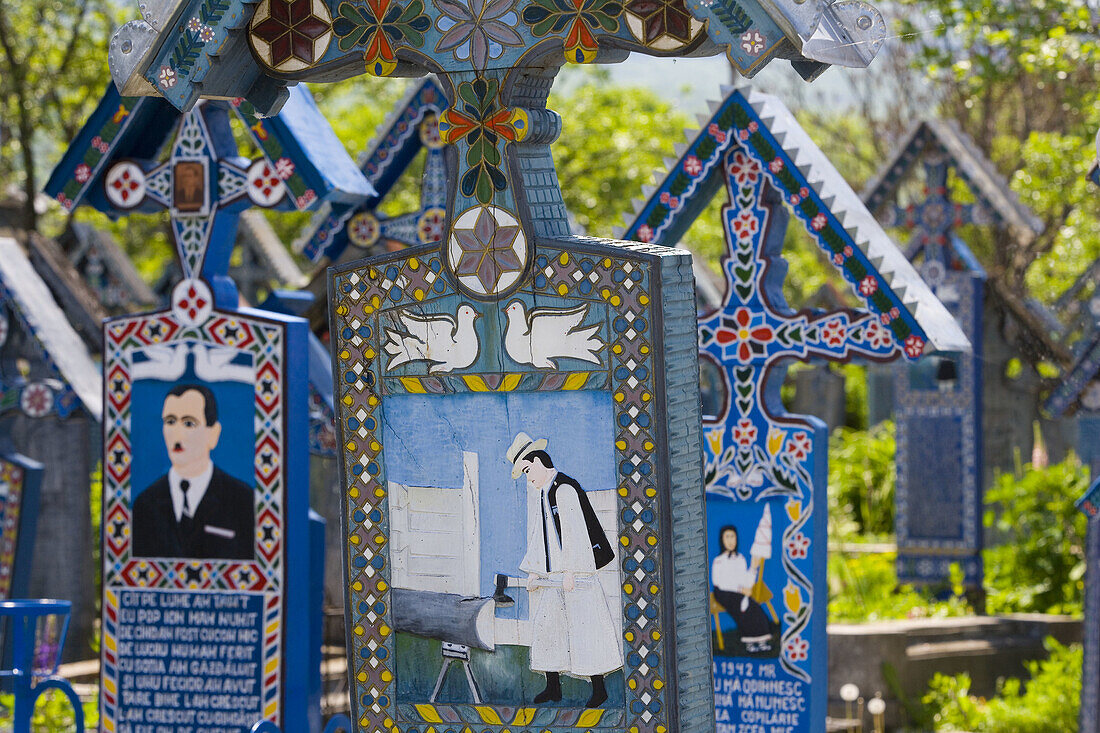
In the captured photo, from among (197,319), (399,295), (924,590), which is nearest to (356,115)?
(924,590)

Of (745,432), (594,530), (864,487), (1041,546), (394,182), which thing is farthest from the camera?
(864,487)

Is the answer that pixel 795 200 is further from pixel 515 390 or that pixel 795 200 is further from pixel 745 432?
pixel 515 390

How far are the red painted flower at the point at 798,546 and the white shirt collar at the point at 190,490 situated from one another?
254 cm

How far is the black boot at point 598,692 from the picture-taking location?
5.10 metres

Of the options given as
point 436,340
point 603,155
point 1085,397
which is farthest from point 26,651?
point 603,155

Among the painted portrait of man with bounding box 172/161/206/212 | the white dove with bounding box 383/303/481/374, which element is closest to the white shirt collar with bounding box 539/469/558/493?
the white dove with bounding box 383/303/481/374

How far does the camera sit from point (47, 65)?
2023 cm

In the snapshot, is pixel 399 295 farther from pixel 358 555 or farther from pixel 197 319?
pixel 197 319

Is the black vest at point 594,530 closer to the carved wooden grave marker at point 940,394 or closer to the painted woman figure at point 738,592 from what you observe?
the painted woman figure at point 738,592

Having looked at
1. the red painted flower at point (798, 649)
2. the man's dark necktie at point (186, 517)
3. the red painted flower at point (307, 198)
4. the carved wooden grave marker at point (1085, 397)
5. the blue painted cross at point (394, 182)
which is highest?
the blue painted cross at point (394, 182)

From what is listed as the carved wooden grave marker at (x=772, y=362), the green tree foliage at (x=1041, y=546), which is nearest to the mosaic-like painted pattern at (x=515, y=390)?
the carved wooden grave marker at (x=772, y=362)

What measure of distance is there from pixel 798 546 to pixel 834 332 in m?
0.95

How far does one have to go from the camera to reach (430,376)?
5266 millimetres

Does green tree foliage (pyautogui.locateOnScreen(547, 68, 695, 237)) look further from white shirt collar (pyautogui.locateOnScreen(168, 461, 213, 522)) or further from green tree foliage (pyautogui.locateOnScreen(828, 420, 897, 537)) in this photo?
white shirt collar (pyautogui.locateOnScreen(168, 461, 213, 522))
